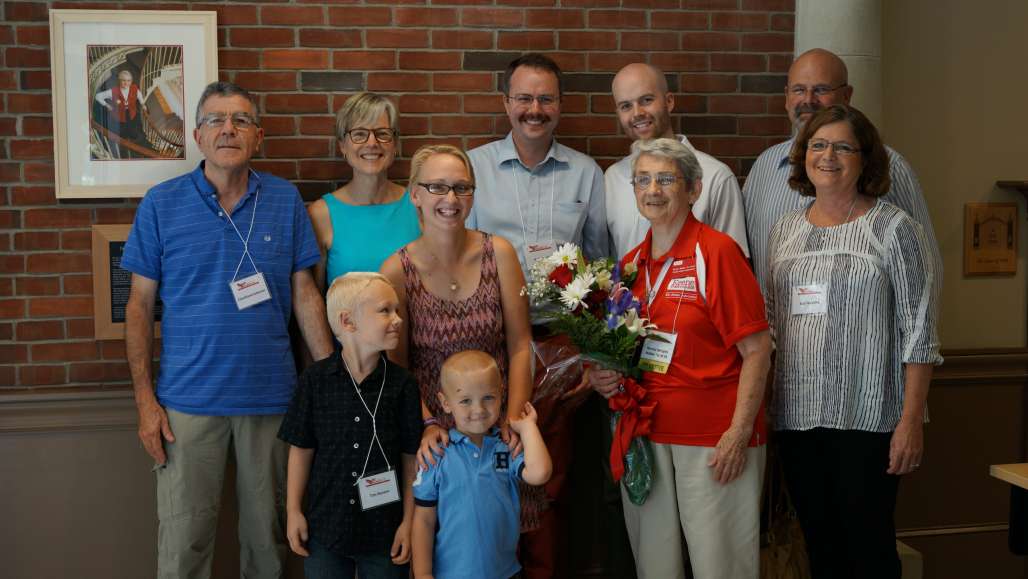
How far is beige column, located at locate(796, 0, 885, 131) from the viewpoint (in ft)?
12.0

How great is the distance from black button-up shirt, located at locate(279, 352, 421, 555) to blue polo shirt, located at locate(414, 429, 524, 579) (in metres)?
0.12

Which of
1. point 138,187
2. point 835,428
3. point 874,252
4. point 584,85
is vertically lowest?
point 835,428

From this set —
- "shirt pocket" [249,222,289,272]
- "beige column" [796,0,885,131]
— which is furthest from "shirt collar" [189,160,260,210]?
"beige column" [796,0,885,131]

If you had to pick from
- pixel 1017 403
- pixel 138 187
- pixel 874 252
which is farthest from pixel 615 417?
pixel 1017 403

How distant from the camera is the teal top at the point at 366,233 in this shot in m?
3.09

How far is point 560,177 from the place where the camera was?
3367 millimetres

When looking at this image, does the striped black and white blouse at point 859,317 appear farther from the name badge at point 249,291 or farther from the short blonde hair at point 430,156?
the name badge at point 249,291

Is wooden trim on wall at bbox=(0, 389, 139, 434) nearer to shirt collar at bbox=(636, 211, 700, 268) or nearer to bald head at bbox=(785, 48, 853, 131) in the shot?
shirt collar at bbox=(636, 211, 700, 268)

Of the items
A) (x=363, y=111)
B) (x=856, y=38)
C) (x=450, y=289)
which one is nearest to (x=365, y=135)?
(x=363, y=111)

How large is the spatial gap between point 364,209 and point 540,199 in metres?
0.68

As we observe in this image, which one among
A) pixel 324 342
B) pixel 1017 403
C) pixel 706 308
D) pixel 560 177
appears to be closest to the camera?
pixel 706 308

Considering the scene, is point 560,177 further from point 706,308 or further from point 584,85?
point 706,308

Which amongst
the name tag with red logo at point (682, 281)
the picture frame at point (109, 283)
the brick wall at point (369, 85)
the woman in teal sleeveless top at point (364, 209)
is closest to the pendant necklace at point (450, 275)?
the woman in teal sleeveless top at point (364, 209)

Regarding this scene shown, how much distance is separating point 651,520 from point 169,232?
1.85 metres
